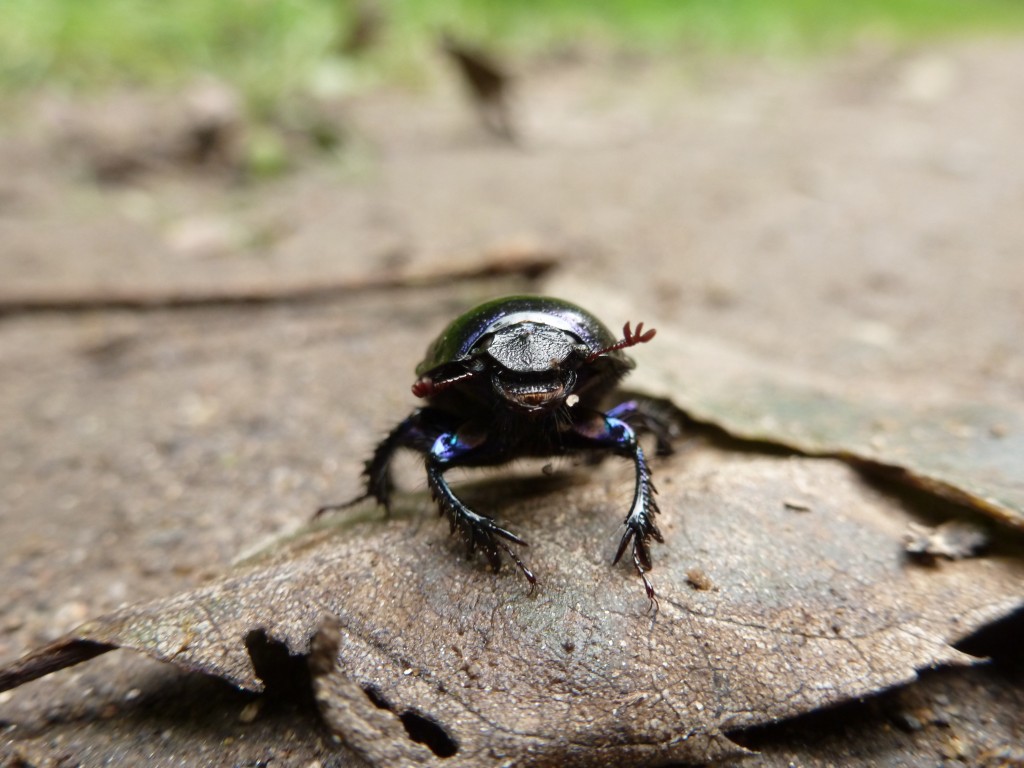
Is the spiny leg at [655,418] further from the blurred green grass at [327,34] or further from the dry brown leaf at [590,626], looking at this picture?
the blurred green grass at [327,34]

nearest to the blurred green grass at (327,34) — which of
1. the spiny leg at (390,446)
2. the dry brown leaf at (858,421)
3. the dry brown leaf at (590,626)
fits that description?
the dry brown leaf at (858,421)

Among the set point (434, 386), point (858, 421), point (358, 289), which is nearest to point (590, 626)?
point (434, 386)

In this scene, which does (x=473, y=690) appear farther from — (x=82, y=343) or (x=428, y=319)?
(x=82, y=343)

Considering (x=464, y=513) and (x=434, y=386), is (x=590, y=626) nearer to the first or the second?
(x=464, y=513)

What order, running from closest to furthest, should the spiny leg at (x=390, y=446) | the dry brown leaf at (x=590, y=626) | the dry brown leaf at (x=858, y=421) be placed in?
1. the dry brown leaf at (x=590, y=626)
2. the dry brown leaf at (x=858, y=421)
3. the spiny leg at (x=390, y=446)

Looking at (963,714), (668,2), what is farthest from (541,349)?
(668,2)

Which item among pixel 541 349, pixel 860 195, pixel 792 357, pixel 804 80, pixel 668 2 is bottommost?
pixel 792 357
